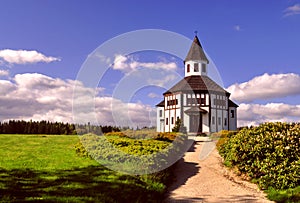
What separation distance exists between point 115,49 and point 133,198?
8.51 m

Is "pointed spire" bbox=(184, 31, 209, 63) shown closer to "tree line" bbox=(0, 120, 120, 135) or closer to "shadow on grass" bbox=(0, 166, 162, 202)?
"tree line" bbox=(0, 120, 120, 135)

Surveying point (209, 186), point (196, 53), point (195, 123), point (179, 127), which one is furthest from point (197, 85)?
point (209, 186)

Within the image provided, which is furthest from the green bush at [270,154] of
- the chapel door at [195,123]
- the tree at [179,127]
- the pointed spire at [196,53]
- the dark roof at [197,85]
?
the pointed spire at [196,53]

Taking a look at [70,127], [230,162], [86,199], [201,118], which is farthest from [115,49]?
[201,118]

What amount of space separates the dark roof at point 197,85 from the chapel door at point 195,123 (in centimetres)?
378

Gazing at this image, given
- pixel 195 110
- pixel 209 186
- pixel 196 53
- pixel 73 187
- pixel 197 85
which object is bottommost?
pixel 209 186

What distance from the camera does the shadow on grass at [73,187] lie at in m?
8.32

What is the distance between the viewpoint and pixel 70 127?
123 ft

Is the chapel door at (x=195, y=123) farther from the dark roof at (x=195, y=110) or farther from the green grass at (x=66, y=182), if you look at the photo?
the green grass at (x=66, y=182)

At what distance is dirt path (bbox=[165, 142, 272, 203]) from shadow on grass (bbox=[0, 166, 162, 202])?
4.34ft

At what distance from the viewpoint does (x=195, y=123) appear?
43.7 meters

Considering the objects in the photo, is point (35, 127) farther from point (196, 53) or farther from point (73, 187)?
point (73, 187)

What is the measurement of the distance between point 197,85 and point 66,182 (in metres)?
37.5

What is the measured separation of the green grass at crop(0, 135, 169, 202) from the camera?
8445mm
